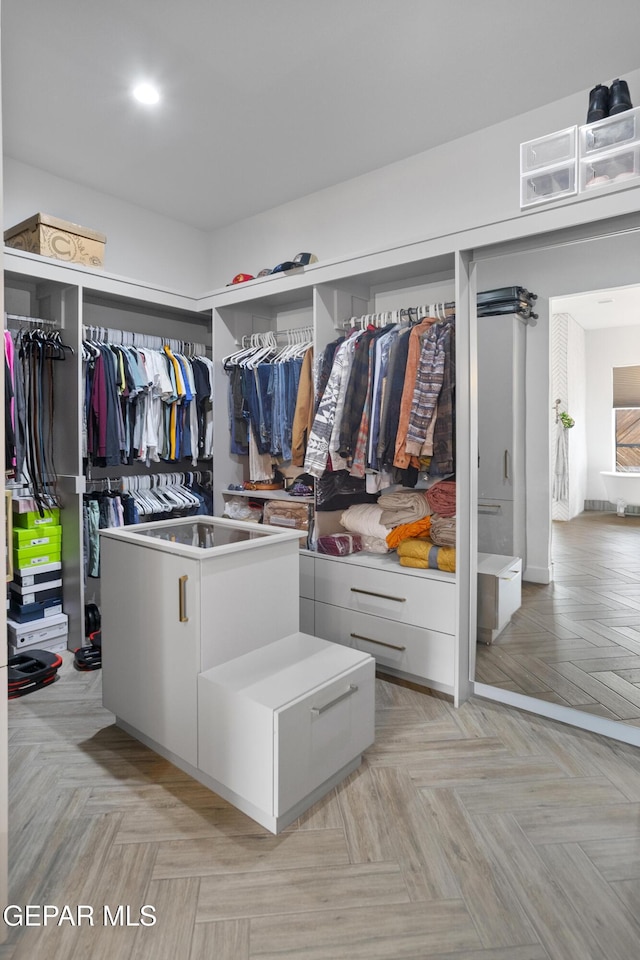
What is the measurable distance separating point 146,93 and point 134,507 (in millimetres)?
2264

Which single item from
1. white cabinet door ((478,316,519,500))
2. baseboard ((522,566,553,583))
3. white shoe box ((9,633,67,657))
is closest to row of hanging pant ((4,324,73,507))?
white shoe box ((9,633,67,657))

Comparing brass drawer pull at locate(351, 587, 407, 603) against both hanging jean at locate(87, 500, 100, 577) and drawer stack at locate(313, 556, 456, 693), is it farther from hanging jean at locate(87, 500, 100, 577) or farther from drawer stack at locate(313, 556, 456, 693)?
hanging jean at locate(87, 500, 100, 577)

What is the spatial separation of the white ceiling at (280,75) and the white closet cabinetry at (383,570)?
28.7 inches

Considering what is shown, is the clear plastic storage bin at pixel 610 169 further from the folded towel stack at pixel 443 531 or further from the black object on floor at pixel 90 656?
the black object on floor at pixel 90 656

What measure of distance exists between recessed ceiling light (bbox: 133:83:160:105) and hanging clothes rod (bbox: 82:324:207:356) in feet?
4.17

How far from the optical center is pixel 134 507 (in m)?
3.64

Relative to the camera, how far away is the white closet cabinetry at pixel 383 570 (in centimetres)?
276

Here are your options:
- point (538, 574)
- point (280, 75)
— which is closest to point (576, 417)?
point (538, 574)

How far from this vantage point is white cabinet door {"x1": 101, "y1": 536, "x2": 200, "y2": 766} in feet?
6.66

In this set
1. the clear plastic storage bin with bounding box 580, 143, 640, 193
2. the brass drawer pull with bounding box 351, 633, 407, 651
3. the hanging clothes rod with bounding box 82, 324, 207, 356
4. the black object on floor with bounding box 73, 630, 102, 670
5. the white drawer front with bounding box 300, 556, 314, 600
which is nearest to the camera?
the clear plastic storage bin with bounding box 580, 143, 640, 193

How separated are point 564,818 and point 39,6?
356cm

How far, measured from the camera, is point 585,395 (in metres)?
2.47

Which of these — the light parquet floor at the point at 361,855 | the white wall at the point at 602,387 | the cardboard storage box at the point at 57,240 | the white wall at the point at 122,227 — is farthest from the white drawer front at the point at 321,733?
the white wall at the point at 122,227

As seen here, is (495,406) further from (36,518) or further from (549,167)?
(36,518)
